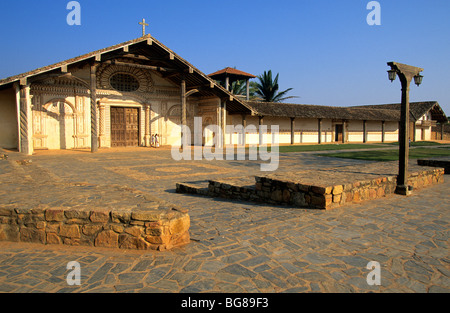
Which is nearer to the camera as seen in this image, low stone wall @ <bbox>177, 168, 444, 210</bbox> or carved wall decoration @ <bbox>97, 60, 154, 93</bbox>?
low stone wall @ <bbox>177, 168, 444, 210</bbox>

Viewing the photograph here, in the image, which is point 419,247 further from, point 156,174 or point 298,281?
point 156,174

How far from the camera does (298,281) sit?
293cm

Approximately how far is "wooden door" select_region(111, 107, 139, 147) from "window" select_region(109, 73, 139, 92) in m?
1.33

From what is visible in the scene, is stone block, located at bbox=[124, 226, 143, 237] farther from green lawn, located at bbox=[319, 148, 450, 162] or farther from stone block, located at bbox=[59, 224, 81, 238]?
green lawn, located at bbox=[319, 148, 450, 162]

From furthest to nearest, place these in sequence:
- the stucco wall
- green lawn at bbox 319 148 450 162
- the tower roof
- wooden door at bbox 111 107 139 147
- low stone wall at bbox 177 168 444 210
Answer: the tower roof → wooden door at bbox 111 107 139 147 → the stucco wall → green lawn at bbox 319 148 450 162 → low stone wall at bbox 177 168 444 210

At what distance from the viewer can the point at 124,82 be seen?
20.7 meters

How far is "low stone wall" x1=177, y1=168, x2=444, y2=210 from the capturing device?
5.64m

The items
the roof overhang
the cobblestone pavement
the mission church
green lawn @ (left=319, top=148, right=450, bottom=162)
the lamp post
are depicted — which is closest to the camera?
the cobblestone pavement

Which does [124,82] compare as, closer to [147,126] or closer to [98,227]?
[147,126]

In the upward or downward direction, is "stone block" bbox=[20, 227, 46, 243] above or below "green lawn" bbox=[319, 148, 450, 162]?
below

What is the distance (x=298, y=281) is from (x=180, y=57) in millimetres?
17013

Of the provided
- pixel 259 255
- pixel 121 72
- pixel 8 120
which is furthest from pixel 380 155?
pixel 8 120

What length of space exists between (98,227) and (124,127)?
1808 cm

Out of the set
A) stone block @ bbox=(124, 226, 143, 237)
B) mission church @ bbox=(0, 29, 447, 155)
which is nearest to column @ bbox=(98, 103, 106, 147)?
mission church @ bbox=(0, 29, 447, 155)
